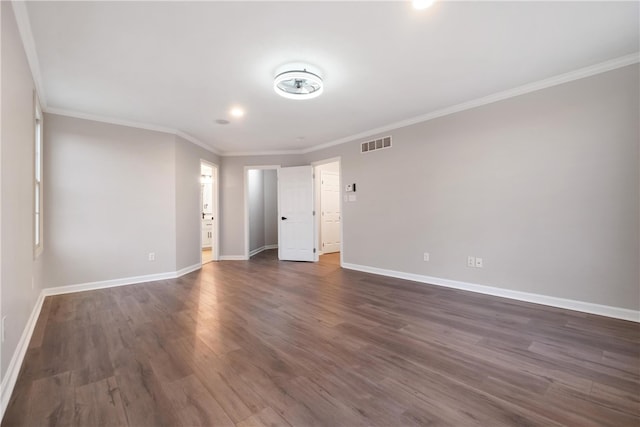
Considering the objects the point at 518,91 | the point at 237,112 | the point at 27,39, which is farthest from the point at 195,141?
the point at 518,91

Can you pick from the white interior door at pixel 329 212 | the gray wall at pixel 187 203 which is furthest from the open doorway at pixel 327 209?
the gray wall at pixel 187 203

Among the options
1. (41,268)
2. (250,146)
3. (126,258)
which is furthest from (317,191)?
(41,268)

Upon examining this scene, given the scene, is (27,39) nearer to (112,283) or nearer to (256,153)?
(112,283)

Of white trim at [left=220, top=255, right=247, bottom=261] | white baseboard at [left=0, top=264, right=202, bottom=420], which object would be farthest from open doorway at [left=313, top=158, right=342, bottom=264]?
white baseboard at [left=0, top=264, right=202, bottom=420]

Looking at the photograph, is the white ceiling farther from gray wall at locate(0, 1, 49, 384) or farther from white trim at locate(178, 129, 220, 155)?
white trim at locate(178, 129, 220, 155)

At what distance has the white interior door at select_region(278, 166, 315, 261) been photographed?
6.13m

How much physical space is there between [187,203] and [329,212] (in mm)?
3507

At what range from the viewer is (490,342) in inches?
91.9

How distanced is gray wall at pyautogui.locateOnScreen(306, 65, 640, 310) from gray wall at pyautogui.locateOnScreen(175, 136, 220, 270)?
11.6 feet

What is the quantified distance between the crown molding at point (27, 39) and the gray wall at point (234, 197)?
3523 mm

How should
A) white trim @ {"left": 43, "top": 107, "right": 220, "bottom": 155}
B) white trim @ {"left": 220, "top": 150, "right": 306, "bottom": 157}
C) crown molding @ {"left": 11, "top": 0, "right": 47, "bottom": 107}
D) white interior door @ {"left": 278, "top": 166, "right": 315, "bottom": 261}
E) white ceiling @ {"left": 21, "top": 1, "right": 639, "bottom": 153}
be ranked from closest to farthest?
crown molding @ {"left": 11, "top": 0, "right": 47, "bottom": 107}, white ceiling @ {"left": 21, "top": 1, "right": 639, "bottom": 153}, white trim @ {"left": 43, "top": 107, "right": 220, "bottom": 155}, white interior door @ {"left": 278, "top": 166, "right": 315, "bottom": 261}, white trim @ {"left": 220, "top": 150, "right": 306, "bottom": 157}

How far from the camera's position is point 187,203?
16.3ft

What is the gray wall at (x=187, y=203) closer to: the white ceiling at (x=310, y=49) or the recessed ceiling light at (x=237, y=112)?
the white ceiling at (x=310, y=49)

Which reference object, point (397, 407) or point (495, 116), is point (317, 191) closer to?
point (495, 116)
